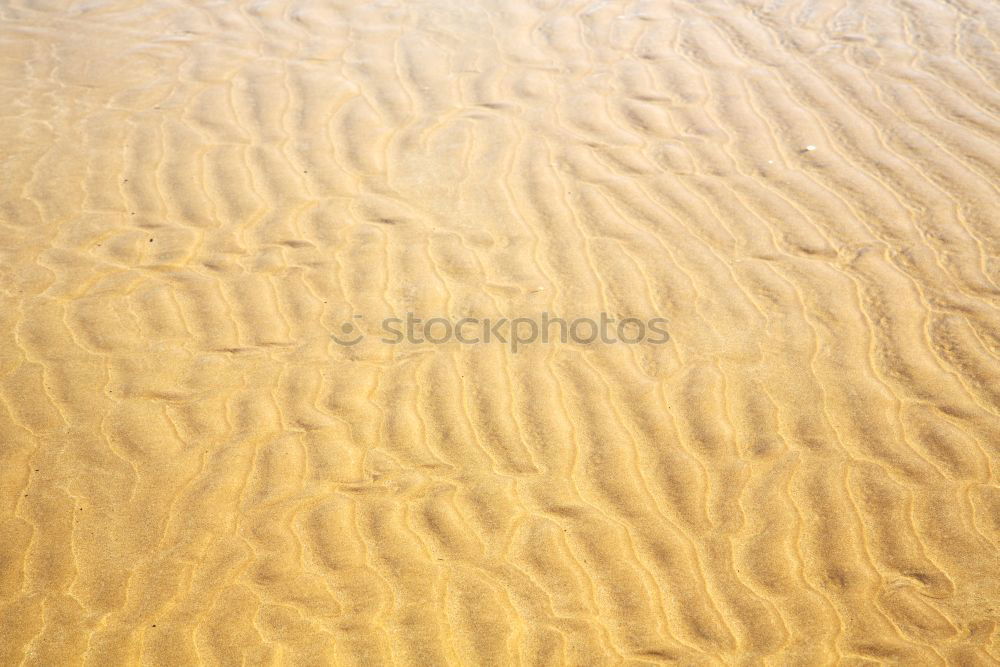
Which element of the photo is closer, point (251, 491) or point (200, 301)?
point (251, 491)

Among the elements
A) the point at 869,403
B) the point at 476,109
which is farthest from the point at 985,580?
the point at 476,109

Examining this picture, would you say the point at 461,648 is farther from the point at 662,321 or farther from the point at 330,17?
the point at 330,17

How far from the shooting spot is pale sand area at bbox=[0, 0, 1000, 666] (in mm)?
2623

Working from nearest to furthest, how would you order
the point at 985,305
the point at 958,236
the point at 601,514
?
the point at 601,514
the point at 985,305
the point at 958,236

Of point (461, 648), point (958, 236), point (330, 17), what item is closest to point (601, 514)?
point (461, 648)

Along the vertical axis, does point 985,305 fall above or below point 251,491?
above

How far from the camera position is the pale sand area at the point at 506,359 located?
2623 millimetres

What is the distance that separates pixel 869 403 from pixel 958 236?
1.29 meters

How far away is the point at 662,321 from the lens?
3.69 meters

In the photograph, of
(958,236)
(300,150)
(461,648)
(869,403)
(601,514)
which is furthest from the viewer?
(300,150)

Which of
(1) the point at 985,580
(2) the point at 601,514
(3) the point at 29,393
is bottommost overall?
(3) the point at 29,393

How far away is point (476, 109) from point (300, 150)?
3.60 feet

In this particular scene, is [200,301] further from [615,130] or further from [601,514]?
[615,130]

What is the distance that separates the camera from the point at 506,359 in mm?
3525
